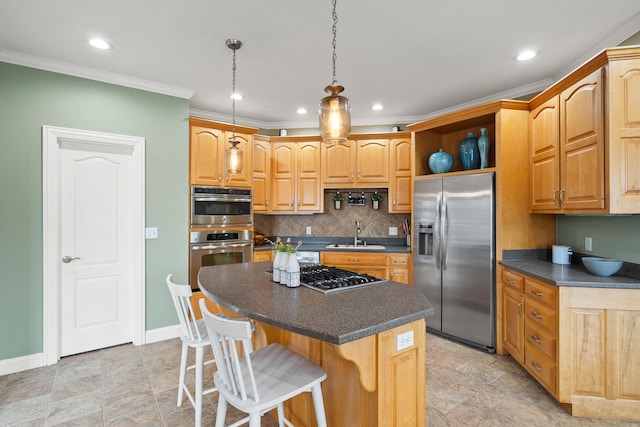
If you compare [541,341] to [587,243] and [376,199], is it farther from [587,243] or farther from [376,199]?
[376,199]

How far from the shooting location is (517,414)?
2.20 metres

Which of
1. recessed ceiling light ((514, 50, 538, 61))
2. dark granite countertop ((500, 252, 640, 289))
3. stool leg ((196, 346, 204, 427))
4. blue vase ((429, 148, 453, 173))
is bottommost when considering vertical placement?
stool leg ((196, 346, 204, 427))

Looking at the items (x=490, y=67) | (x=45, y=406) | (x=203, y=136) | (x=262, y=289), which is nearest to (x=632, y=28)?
(x=490, y=67)

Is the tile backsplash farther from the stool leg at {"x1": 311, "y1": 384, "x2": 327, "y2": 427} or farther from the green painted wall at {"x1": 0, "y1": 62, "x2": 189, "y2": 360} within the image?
the stool leg at {"x1": 311, "y1": 384, "x2": 327, "y2": 427}

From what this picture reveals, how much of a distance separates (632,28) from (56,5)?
4.07 meters

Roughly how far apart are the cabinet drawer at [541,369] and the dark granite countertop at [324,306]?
4.54 ft

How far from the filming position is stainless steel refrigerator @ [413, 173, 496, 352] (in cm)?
320

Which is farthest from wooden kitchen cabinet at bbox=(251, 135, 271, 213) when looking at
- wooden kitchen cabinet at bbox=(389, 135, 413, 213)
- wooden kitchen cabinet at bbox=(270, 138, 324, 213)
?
wooden kitchen cabinet at bbox=(389, 135, 413, 213)

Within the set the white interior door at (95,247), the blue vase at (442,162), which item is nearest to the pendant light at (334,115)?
the blue vase at (442,162)

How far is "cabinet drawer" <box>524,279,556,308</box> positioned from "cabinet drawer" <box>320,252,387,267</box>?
1.71 meters

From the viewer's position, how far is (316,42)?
2.62m

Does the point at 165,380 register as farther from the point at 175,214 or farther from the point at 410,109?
the point at 410,109

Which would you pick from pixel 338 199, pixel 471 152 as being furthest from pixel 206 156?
pixel 471 152

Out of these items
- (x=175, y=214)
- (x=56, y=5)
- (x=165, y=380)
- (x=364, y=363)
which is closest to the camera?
(x=364, y=363)
